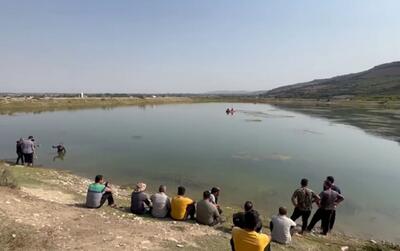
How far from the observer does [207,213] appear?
531 inches

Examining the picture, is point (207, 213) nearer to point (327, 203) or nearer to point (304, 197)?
A: point (304, 197)

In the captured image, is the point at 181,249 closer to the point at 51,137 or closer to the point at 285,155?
the point at 285,155

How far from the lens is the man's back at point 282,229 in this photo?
40.8 feet

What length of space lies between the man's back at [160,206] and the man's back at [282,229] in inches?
159

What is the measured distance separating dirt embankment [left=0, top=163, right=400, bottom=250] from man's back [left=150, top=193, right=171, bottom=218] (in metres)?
0.32

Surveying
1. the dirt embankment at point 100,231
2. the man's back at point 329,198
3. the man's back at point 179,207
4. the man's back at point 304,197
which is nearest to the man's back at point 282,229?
the dirt embankment at point 100,231

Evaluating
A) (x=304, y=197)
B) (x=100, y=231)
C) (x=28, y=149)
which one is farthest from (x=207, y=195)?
(x=28, y=149)

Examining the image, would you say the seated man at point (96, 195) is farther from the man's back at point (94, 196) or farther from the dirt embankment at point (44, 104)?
the dirt embankment at point (44, 104)

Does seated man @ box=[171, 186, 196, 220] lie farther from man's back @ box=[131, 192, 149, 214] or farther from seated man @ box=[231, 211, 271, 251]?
seated man @ box=[231, 211, 271, 251]

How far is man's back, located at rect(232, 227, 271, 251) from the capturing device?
7814 mm

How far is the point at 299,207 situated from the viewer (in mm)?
14562

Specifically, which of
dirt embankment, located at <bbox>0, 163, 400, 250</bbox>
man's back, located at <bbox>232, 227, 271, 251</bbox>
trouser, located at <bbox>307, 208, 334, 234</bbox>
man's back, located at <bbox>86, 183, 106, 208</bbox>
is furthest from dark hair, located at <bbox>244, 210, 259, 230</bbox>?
man's back, located at <bbox>86, 183, 106, 208</bbox>

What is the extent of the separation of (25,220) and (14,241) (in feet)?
4.65

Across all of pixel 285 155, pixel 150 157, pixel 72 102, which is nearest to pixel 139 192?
pixel 150 157
